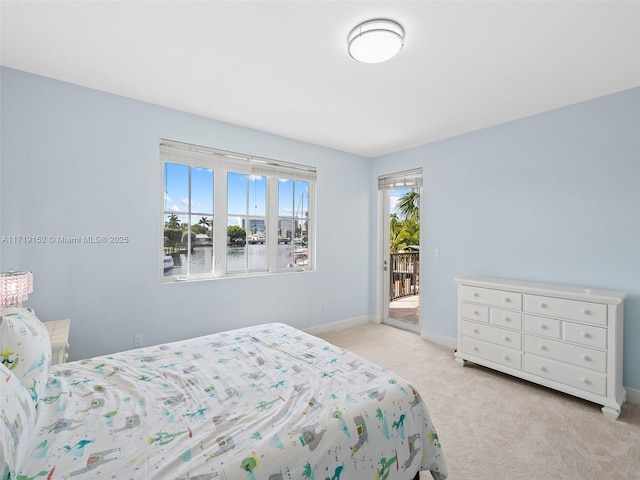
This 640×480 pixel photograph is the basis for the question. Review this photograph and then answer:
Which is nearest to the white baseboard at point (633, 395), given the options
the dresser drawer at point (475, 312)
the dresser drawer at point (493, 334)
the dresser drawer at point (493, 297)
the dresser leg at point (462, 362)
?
the dresser drawer at point (493, 334)

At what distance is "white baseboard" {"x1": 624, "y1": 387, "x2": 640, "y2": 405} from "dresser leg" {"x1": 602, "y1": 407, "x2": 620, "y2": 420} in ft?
1.32

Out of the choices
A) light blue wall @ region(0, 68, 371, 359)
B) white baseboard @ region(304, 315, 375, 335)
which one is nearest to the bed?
light blue wall @ region(0, 68, 371, 359)

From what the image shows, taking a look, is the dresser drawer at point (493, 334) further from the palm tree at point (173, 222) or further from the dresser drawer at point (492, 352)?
the palm tree at point (173, 222)

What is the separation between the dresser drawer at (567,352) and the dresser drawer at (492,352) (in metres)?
0.14

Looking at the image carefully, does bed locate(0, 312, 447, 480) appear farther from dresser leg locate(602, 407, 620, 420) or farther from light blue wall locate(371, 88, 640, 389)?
light blue wall locate(371, 88, 640, 389)

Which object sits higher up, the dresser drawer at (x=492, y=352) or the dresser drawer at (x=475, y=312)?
the dresser drawer at (x=475, y=312)

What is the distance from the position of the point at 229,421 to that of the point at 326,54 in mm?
2217

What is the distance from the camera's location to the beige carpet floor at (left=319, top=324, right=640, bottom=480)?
1828 mm

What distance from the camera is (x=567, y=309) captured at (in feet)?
8.44

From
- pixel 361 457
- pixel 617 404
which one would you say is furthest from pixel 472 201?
pixel 361 457

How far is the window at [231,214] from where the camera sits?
3229 millimetres

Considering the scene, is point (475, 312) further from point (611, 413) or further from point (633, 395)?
point (633, 395)

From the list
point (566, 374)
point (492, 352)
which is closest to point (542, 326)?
point (566, 374)

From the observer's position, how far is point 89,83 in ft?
8.46
